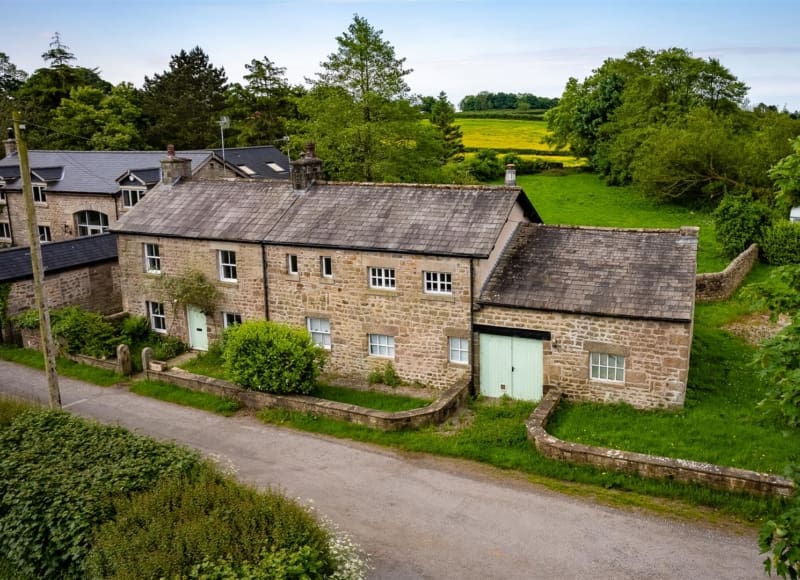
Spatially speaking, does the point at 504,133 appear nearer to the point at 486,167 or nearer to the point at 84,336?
the point at 486,167

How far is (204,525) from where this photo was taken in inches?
444

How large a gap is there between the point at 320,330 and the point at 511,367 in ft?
23.0

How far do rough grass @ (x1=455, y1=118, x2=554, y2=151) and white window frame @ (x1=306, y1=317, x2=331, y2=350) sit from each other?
Result: 6061cm

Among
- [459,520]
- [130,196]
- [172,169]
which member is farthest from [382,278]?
[130,196]

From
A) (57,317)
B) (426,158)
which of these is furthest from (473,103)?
(57,317)

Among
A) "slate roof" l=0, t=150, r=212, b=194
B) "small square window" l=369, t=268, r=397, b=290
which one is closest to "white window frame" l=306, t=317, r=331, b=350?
"small square window" l=369, t=268, r=397, b=290

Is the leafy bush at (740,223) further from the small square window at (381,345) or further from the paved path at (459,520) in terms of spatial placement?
the paved path at (459,520)

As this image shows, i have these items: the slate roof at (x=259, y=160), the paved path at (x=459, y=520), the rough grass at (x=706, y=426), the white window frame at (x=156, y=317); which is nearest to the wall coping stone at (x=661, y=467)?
the rough grass at (x=706, y=426)

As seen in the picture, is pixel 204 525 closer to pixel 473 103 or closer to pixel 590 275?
pixel 590 275

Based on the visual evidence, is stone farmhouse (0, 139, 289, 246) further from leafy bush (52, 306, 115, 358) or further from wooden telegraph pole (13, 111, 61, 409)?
wooden telegraph pole (13, 111, 61, 409)

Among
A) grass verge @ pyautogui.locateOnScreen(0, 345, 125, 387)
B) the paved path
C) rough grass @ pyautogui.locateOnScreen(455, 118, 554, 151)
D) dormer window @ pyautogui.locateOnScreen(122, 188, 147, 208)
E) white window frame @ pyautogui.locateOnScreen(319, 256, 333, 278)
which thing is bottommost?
the paved path

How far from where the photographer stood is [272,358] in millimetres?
20969

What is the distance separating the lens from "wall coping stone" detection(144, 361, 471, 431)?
62.7ft

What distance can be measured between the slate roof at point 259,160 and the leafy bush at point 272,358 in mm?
25900
